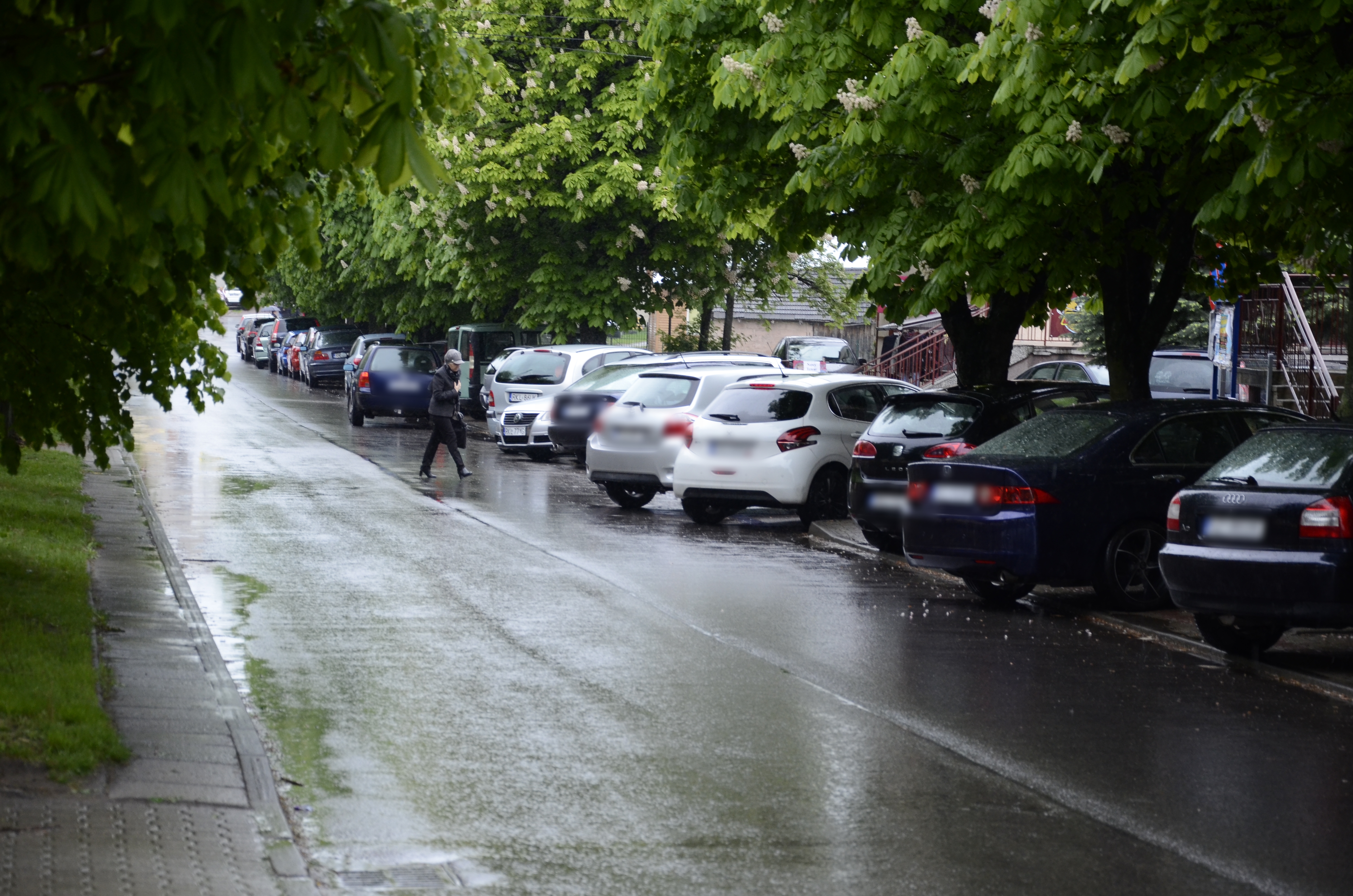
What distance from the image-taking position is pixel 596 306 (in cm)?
3606

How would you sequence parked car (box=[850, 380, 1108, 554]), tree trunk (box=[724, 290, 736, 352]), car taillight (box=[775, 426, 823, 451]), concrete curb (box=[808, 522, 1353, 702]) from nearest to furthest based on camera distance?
1. concrete curb (box=[808, 522, 1353, 702])
2. parked car (box=[850, 380, 1108, 554])
3. car taillight (box=[775, 426, 823, 451])
4. tree trunk (box=[724, 290, 736, 352])

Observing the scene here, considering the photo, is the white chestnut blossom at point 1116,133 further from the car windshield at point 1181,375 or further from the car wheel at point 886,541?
the car windshield at point 1181,375

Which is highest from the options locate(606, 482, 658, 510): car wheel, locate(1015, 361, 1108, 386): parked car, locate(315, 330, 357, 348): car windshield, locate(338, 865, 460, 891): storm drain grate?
locate(315, 330, 357, 348): car windshield

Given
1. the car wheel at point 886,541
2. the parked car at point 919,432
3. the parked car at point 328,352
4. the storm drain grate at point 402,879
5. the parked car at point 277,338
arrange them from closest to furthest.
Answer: the storm drain grate at point 402,879 < the parked car at point 919,432 < the car wheel at point 886,541 < the parked car at point 328,352 < the parked car at point 277,338

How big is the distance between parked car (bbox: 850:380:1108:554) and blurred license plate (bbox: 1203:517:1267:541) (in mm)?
4898

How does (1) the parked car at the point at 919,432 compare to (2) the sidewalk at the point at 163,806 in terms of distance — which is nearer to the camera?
(2) the sidewalk at the point at 163,806

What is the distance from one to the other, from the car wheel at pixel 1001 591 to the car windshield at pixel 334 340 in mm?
42912

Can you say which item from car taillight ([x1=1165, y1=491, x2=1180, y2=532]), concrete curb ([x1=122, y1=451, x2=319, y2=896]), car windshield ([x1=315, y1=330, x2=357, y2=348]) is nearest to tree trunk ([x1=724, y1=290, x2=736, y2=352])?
car windshield ([x1=315, y1=330, x2=357, y2=348])

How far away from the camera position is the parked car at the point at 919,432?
15734 millimetres

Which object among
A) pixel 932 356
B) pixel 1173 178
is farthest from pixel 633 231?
pixel 1173 178

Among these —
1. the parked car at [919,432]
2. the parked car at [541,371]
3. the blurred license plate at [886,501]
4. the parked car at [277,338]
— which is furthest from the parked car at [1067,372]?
the parked car at [277,338]

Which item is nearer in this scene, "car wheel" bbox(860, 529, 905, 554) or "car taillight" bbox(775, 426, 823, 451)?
"car wheel" bbox(860, 529, 905, 554)

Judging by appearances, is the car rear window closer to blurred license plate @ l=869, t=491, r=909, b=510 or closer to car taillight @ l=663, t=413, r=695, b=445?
car taillight @ l=663, t=413, r=695, b=445

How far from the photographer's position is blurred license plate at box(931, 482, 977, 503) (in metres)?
12.7
